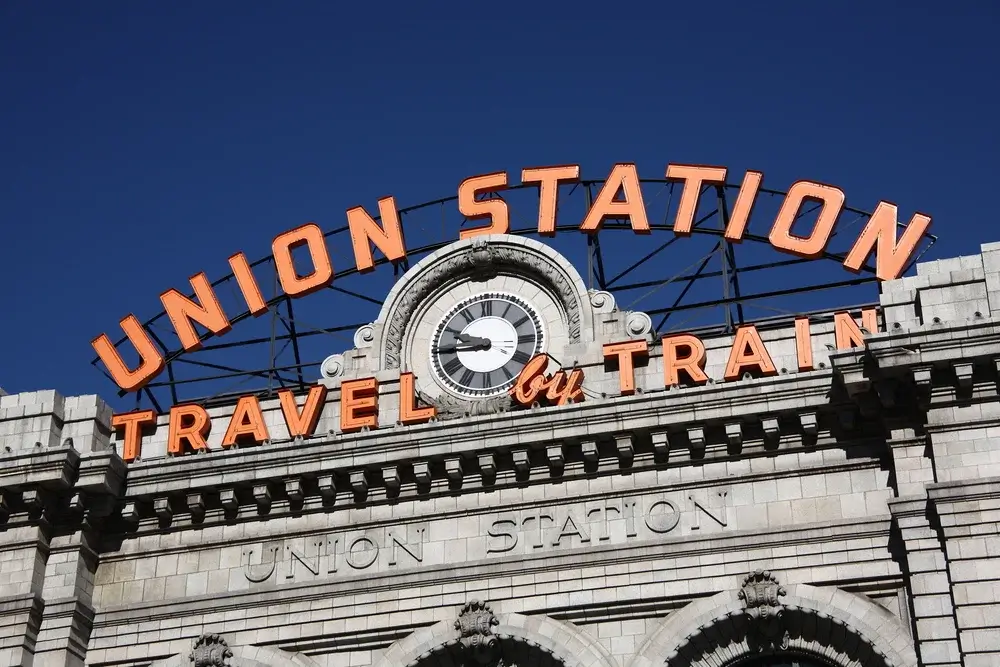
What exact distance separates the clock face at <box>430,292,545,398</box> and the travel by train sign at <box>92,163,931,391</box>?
2928 mm

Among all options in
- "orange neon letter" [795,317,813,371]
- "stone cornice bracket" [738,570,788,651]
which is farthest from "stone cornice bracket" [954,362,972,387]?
"stone cornice bracket" [738,570,788,651]

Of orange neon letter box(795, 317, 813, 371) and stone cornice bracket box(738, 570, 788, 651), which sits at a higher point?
orange neon letter box(795, 317, 813, 371)

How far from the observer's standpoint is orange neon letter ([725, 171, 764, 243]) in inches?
1908

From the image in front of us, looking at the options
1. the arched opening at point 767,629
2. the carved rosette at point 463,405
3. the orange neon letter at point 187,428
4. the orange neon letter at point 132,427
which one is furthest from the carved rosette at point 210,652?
the arched opening at point 767,629

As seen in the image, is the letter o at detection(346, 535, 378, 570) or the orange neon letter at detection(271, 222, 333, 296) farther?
the orange neon letter at detection(271, 222, 333, 296)

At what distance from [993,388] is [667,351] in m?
8.06

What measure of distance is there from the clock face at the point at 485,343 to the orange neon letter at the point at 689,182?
5662mm

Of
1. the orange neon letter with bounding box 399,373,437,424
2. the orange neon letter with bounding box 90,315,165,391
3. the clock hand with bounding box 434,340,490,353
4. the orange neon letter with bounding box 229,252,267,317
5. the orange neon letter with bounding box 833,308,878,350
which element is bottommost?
the orange neon letter with bounding box 399,373,437,424

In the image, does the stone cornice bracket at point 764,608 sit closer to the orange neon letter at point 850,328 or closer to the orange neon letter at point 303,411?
the orange neon letter at point 850,328

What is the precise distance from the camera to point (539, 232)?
4941 centimetres

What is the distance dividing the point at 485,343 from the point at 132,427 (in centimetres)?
948

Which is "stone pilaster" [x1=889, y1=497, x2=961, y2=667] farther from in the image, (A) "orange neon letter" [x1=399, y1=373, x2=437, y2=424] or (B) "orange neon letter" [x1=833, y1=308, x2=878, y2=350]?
(A) "orange neon letter" [x1=399, y1=373, x2=437, y2=424]

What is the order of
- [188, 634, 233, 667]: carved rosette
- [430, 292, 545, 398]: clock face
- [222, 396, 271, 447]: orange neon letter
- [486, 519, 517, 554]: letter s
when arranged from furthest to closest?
[430, 292, 545, 398]: clock face < [222, 396, 271, 447]: orange neon letter < [188, 634, 233, 667]: carved rosette < [486, 519, 517, 554]: letter s

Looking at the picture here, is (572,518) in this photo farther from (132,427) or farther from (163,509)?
(132,427)
